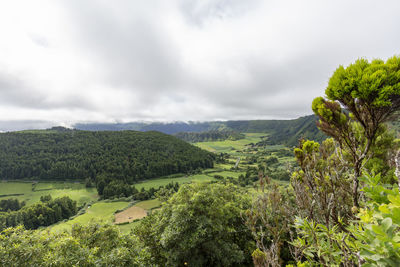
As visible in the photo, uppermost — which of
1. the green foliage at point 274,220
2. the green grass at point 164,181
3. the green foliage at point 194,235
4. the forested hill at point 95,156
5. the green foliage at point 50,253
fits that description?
the green foliage at point 274,220

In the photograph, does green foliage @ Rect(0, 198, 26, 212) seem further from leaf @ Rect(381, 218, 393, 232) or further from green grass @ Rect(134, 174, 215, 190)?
leaf @ Rect(381, 218, 393, 232)

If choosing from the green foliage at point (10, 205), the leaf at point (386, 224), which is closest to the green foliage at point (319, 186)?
the leaf at point (386, 224)

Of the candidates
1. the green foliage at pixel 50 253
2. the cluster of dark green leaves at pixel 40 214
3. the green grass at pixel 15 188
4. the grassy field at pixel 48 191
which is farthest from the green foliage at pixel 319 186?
the green grass at pixel 15 188

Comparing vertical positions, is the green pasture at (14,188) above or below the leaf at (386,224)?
below

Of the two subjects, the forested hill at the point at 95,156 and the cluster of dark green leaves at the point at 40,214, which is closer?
the cluster of dark green leaves at the point at 40,214

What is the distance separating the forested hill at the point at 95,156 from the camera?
99562mm

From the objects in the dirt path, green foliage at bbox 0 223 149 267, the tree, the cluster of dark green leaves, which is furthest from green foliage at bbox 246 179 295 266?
the cluster of dark green leaves

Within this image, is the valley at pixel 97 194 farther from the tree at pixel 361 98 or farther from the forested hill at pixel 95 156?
the tree at pixel 361 98

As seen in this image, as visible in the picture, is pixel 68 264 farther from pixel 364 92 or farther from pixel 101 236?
pixel 364 92

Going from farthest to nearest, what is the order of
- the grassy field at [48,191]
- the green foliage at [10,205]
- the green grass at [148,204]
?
1. the grassy field at [48,191]
2. the green foliage at [10,205]
3. the green grass at [148,204]

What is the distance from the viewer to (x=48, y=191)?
8306 cm

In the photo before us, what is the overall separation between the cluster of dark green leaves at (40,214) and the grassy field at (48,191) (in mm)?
10861

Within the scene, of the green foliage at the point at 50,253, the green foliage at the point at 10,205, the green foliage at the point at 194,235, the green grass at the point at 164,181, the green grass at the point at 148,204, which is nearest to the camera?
the green foliage at the point at 50,253

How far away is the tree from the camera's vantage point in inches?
138
